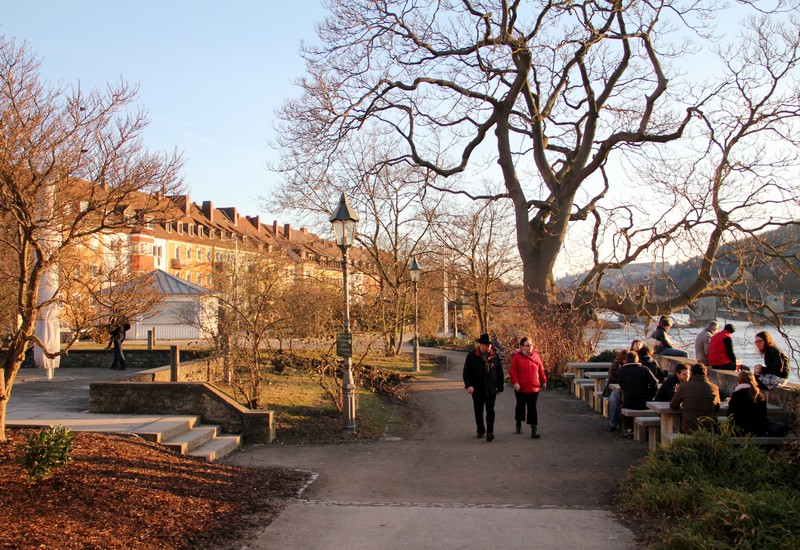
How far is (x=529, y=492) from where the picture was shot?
25.4ft

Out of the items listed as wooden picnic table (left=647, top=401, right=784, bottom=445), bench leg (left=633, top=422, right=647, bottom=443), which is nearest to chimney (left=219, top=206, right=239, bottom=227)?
bench leg (left=633, top=422, right=647, bottom=443)

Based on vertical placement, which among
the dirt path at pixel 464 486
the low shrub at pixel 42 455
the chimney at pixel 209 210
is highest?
the chimney at pixel 209 210

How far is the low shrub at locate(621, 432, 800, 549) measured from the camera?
16.6 feet

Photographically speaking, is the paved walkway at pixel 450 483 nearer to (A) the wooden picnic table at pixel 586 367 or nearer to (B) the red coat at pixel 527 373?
(B) the red coat at pixel 527 373

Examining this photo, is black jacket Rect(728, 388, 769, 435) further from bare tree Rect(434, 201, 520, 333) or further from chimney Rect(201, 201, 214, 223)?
chimney Rect(201, 201, 214, 223)

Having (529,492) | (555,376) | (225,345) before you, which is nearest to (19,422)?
(225,345)

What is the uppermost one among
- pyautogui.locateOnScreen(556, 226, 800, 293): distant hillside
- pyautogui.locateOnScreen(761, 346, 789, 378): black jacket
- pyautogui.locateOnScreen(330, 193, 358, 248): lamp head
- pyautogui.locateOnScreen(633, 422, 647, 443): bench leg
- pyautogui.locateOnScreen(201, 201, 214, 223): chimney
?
pyautogui.locateOnScreen(201, 201, 214, 223): chimney

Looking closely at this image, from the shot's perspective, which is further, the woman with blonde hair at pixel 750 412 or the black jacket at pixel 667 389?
the black jacket at pixel 667 389

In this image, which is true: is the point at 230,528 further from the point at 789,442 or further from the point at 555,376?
the point at 555,376

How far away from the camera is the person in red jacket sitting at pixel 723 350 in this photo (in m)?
11.8

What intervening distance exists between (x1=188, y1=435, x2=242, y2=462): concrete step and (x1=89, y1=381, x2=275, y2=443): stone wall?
1.14 ft

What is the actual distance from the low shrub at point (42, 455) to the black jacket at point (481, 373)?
6.45 m

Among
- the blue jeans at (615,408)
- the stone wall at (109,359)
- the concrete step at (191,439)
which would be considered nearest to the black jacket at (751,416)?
the blue jeans at (615,408)

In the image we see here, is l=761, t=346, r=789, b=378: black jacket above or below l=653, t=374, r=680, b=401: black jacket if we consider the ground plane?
above
